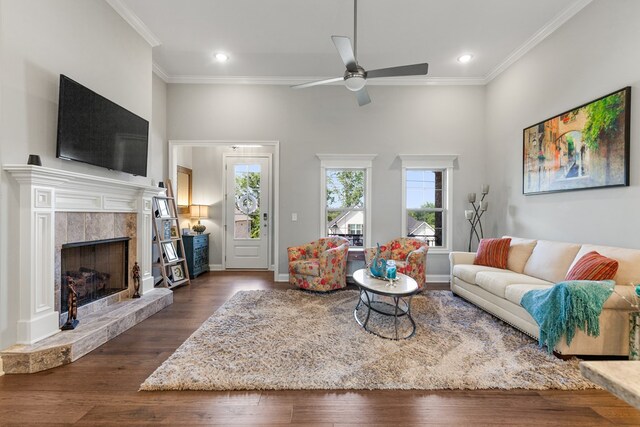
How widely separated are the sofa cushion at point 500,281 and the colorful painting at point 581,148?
1.18 m

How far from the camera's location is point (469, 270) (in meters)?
3.69

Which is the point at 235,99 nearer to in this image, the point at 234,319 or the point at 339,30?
the point at 339,30

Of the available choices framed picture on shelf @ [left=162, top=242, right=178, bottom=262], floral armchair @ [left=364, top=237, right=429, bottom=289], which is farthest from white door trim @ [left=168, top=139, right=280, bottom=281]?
floral armchair @ [left=364, top=237, right=429, bottom=289]

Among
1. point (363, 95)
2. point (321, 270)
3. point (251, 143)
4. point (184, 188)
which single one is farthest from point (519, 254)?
point (184, 188)

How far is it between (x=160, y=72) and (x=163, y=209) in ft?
7.48

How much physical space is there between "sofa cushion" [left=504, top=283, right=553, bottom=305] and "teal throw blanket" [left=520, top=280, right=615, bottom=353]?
1.02 feet

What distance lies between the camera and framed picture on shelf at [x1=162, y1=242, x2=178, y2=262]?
14.9 feet

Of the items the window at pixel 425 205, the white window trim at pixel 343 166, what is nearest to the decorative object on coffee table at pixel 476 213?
the window at pixel 425 205

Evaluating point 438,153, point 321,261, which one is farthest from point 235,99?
point 438,153

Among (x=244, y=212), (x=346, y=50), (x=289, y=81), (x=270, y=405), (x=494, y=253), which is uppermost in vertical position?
(x=289, y=81)

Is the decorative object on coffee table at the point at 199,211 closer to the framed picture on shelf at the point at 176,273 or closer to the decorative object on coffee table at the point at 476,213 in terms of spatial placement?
the framed picture on shelf at the point at 176,273

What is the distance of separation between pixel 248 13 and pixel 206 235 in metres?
4.02

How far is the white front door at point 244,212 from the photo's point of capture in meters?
6.07

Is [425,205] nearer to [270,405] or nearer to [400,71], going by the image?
[400,71]
